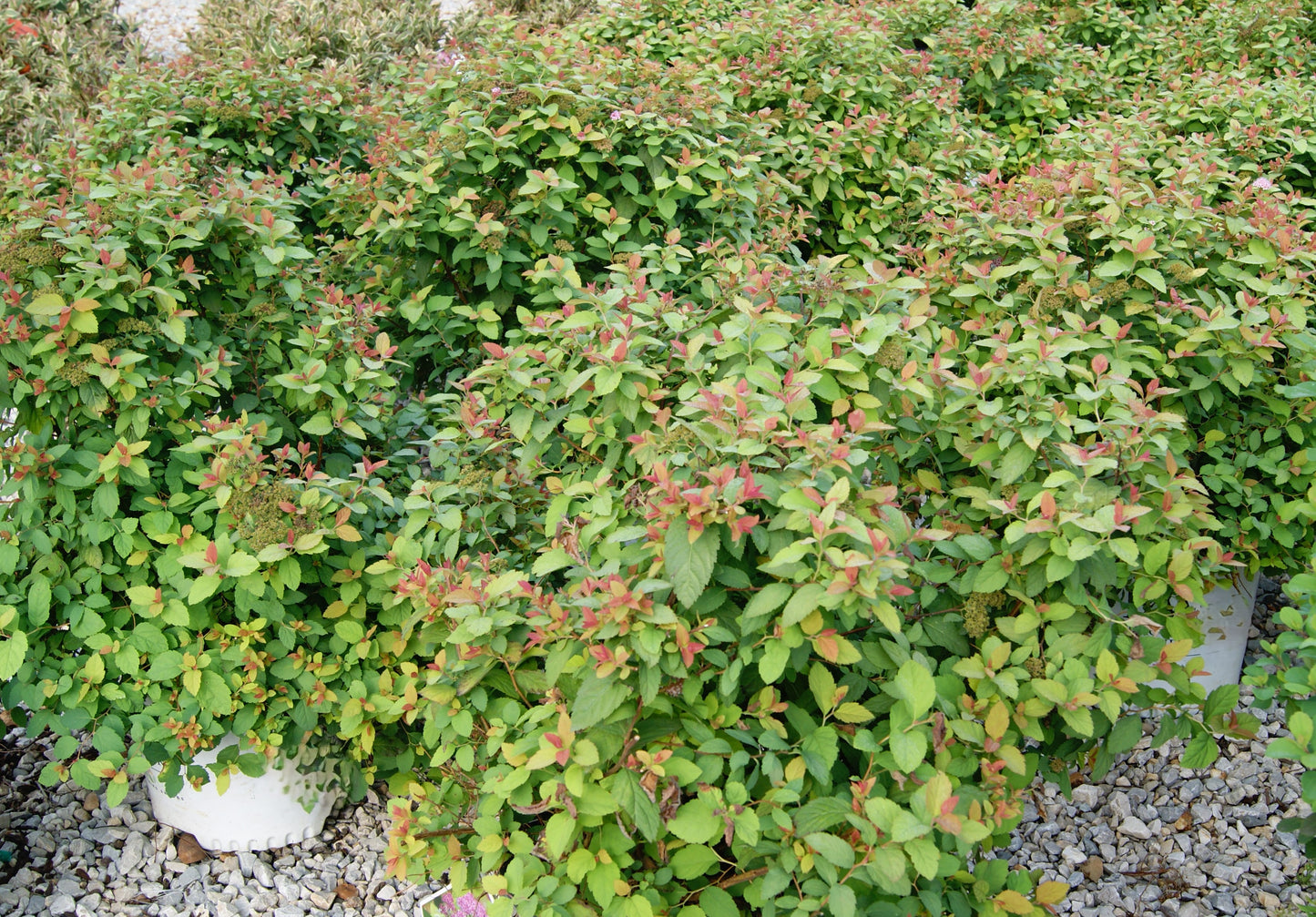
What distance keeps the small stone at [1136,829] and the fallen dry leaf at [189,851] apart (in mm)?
2369

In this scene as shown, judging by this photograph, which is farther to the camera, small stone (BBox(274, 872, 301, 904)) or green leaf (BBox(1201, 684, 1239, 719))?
small stone (BBox(274, 872, 301, 904))

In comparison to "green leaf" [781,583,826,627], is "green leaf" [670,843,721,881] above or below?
below

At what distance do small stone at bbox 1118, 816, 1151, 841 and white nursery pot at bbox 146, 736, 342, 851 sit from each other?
2.06 metres

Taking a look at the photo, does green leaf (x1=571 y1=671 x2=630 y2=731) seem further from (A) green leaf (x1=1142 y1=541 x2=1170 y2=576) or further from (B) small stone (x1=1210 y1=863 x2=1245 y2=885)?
(B) small stone (x1=1210 y1=863 x2=1245 y2=885)

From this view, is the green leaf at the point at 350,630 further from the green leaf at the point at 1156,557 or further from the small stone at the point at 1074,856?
the small stone at the point at 1074,856

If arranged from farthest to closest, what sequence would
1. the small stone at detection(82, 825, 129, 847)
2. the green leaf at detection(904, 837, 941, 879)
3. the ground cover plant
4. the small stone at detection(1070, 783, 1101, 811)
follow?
the ground cover plant → the small stone at detection(1070, 783, 1101, 811) → the small stone at detection(82, 825, 129, 847) → the green leaf at detection(904, 837, 941, 879)

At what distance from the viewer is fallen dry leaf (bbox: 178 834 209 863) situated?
2.46m

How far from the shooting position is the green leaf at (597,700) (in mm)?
1530

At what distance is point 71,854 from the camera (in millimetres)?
2461

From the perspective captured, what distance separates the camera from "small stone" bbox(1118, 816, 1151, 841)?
253cm

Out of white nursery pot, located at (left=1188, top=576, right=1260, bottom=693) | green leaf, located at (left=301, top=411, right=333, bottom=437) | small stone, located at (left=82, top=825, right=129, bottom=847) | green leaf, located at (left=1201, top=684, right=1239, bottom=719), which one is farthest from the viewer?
white nursery pot, located at (left=1188, top=576, right=1260, bottom=693)

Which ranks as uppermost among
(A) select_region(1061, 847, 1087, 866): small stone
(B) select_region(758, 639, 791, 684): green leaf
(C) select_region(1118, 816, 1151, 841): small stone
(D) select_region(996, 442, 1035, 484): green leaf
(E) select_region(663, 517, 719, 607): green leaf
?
(E) select_region(663, 517, 719, 607): green leaf

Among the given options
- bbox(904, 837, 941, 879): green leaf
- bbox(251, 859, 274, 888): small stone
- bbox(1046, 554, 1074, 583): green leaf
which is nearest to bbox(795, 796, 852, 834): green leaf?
bbox(904, 837, 941, 879): green leaf

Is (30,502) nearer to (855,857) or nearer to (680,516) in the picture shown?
(680,516)
